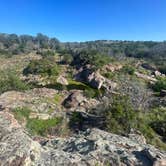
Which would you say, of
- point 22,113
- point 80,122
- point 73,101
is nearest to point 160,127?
point 80,122

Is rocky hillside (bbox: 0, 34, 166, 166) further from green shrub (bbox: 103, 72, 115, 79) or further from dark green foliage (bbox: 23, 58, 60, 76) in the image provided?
green shrub (bbox: 103, 72, 115, 79)

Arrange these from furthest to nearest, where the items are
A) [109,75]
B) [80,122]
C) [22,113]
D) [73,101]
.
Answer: [109,75] → [73,101] → [80,122] → [22,113]

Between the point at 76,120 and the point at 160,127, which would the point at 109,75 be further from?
the point at 76,120

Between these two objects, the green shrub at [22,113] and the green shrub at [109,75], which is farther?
the green shrub at [109,75]

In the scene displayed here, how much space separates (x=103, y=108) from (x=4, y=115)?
16778 millimetres

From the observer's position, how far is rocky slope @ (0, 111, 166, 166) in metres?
7.27

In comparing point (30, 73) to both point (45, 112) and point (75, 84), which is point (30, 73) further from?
point (45, 112)

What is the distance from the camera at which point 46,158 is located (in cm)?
758

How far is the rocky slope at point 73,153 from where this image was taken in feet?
23.9

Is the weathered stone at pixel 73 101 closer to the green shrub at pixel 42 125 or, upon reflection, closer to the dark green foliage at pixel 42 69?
the green shrub at pixel 42 125

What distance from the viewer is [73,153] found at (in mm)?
8352

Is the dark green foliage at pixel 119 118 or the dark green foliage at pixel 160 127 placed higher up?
the dark green foliage at pixel 119 118

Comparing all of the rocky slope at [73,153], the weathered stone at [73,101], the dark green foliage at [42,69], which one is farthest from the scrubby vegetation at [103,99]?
the rocky slope at [73,153]

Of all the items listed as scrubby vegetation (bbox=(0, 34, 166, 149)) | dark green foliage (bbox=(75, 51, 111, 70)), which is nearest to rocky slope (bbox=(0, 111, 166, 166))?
scrubby vegetation (bbox=(0, 34, 166, 149))
